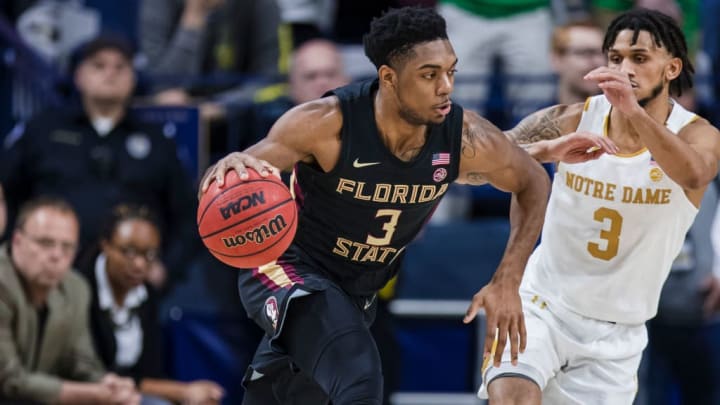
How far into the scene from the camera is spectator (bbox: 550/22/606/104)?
8.06 m

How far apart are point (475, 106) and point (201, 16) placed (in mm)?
2067

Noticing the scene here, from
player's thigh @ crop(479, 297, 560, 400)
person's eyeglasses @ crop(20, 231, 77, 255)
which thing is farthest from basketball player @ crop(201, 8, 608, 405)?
person's eyeglasses @ crop(20, 231, 77, 255)

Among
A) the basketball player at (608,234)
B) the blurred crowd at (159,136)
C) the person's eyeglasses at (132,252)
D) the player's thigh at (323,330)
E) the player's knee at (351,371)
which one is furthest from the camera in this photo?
the person's eyeglasses at (132,252)

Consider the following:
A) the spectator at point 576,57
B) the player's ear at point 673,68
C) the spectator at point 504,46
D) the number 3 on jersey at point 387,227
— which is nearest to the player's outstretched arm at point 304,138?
the number 3 on jersey at point 387,227

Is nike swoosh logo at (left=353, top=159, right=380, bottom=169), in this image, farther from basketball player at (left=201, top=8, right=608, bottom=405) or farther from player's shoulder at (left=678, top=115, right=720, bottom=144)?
player's shoulder at (left=678, top=115, right=720, bottom=144)

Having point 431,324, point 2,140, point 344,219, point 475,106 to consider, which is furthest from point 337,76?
point 344,219

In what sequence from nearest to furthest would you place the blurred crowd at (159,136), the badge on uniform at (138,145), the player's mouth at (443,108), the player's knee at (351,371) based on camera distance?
1. the player's knee at (351,371)
2. the player's mouth at (443,108)
3. the blurred crowd at (159,136)
4. the badge on uniform at (138,145)

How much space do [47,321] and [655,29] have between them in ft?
13.1

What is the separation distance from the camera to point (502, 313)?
5.31 metres

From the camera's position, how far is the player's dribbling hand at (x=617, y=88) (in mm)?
5164

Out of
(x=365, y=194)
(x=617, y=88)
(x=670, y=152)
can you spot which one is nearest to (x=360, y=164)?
(x=365, y=194)

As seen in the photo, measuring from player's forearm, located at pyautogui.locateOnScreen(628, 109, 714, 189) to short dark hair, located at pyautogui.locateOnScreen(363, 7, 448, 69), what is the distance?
894 millimetres

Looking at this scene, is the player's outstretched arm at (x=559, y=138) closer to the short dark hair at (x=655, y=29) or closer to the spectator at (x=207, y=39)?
the short dark hair at (x=655, y=29)

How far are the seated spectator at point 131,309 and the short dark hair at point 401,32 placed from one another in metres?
3.14
